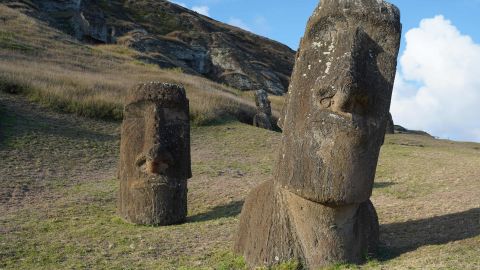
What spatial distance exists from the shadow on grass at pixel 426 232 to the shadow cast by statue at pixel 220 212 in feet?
10.4

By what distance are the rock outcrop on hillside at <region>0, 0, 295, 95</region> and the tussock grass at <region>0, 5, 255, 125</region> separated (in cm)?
666

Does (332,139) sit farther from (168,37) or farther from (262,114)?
(168,37)

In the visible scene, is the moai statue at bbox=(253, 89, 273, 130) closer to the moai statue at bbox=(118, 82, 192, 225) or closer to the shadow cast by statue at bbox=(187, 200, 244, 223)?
the shadow cast by statue at bbox=(187, 200, 244, 223)

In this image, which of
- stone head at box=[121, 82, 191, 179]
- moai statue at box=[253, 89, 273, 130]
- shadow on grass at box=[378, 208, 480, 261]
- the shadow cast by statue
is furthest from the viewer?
moai statue at box=[253, 89, 273, 130]

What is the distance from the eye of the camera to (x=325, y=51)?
6727mm

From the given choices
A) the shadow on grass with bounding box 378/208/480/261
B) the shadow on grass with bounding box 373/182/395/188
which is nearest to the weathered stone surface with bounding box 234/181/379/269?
the shadow on grass with bounding box 378/208/480/261

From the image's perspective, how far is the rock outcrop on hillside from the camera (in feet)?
162

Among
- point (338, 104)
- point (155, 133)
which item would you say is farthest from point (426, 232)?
point (155, 133)

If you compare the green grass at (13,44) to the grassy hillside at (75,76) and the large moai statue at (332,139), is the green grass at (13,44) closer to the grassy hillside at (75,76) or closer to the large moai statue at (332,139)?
the grassy hillside at (75,76)

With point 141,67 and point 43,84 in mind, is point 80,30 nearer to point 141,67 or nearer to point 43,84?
point 141,67

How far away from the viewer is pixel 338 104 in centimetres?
647

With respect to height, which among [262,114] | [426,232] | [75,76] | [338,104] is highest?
[75,76]

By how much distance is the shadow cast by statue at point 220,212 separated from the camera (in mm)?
10672

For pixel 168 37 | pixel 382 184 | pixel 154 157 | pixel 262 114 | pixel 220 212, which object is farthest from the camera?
pixel 168 37
